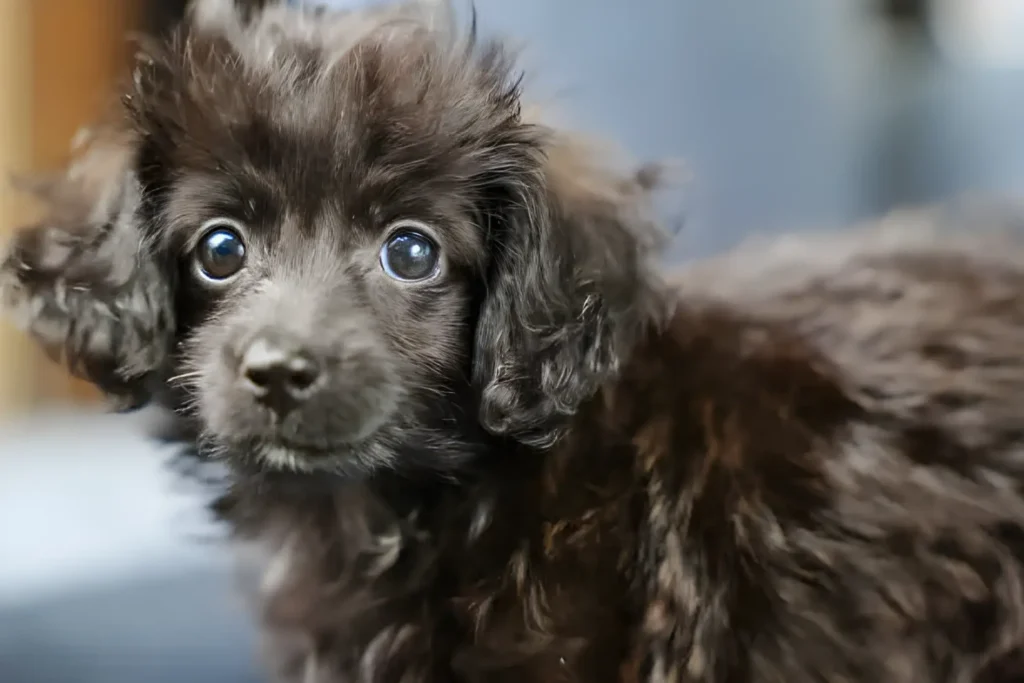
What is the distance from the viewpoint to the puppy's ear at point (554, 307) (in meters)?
1.42

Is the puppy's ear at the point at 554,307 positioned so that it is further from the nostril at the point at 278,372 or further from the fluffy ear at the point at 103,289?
the fluffy ear at the point at 103,289

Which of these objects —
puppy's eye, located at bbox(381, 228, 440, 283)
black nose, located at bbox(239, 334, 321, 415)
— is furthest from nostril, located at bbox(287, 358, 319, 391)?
puppy's eye, located at bbox(381, 228, 440, 283)

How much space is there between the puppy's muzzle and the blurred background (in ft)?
2.90

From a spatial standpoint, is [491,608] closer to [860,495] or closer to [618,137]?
[860,495]

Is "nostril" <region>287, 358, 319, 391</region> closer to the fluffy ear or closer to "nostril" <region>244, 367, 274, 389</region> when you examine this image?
"nostril" <region>244, 367, 274, 389</region>

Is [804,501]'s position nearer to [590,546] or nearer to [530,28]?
[590,546]

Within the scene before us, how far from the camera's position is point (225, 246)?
146 cm

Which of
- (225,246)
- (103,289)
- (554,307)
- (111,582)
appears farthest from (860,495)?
(111,582)

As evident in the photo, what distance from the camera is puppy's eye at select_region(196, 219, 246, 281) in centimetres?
146

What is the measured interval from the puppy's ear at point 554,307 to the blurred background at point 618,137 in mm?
896

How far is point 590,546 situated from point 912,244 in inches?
30.4

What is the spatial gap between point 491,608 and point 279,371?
448 millimetres

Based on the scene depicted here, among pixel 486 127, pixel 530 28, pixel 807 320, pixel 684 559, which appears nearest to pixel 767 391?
pixel 807 320

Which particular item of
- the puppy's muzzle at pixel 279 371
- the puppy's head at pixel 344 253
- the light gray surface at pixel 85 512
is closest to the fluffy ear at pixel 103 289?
the puppy's head at pixel 344 253
